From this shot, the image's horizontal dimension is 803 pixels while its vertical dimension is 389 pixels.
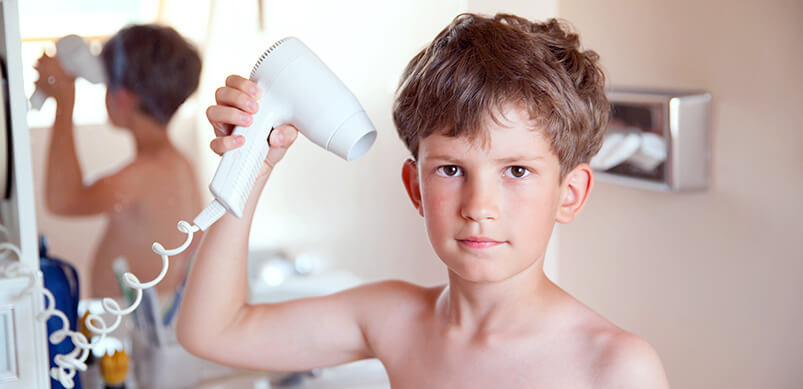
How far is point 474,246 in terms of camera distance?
73cm

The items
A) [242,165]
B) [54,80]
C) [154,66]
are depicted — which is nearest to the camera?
[242,165]

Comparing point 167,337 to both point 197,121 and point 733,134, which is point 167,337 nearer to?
point 197,121

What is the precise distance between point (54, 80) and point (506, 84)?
1.02m

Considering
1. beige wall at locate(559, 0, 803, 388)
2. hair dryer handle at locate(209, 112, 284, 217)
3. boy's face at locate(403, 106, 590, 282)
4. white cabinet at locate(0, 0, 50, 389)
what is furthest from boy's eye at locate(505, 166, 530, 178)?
white cabinet at locate(0, 0, 50, 389)

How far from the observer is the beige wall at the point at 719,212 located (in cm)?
88

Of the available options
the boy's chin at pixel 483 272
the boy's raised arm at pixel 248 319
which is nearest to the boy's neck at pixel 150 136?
the boy's raised arm at pixel 248 319

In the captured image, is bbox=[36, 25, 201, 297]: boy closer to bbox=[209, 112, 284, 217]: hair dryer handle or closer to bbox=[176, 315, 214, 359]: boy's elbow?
bbox=[176, 315, 214, 359]: boy's elbow

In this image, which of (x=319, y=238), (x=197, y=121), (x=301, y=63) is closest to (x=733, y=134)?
(x=301, y=63)

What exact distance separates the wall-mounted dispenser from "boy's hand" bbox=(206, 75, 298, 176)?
52 cm

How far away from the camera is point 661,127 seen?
0.99 meters

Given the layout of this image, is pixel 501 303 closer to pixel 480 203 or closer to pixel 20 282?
pixel 480 203

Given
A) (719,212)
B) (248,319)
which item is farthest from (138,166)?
(719,212)

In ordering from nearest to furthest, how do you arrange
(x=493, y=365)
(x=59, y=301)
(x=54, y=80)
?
(x=493, y=365)
(x=59, y=301)
(x=54, y=80)

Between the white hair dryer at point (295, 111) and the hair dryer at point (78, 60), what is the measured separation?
0.86 metres
